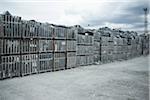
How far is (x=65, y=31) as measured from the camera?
16.7m

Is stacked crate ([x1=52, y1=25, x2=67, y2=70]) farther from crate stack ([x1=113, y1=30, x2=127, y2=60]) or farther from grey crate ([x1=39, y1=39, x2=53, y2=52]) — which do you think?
crate stack ([x1=113, y1=30, x2=127, y2=60])

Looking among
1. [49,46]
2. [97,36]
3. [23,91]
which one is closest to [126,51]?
[97,36]

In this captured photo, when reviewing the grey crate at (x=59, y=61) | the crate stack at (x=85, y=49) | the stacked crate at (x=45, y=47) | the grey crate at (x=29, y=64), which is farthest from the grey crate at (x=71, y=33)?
the grey crate at (x=29, y=64)

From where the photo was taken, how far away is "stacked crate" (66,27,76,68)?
17.1 meters

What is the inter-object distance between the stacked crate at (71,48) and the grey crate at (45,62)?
2247mm

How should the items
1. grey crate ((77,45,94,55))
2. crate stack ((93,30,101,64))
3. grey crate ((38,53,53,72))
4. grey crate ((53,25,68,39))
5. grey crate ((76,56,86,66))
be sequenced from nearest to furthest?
1. grey crate ((38,53,53,72))
2. grey crate ((53,25,68,39))
3. grey crate ((76,56,86,66))
4. grey crate ((77,45,94,55))
5. crate stack ((93,30,101,64))

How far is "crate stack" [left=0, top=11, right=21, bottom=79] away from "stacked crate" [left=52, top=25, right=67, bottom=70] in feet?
12.5

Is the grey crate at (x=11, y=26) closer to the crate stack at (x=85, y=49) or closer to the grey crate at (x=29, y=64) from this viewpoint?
the grey crate at (x=29, y=64)

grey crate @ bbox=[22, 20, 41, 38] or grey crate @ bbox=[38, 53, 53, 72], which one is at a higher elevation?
grey crate @ bbox=[22, 20, 41, 38]

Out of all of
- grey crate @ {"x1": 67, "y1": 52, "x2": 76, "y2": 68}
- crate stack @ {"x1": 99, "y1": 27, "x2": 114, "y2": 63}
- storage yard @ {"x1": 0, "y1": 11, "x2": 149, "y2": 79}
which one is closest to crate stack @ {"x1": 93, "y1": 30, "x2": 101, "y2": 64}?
storage yard @ {"x1": 0, "y1": 11, "x2": 149, "y2": 79}

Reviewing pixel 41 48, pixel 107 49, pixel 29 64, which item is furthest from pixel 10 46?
pixel 107 49

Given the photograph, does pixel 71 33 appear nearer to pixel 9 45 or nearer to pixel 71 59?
pixel 71 59

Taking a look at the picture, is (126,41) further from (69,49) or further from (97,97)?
(97,97)

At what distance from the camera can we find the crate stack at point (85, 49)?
61.5ft
